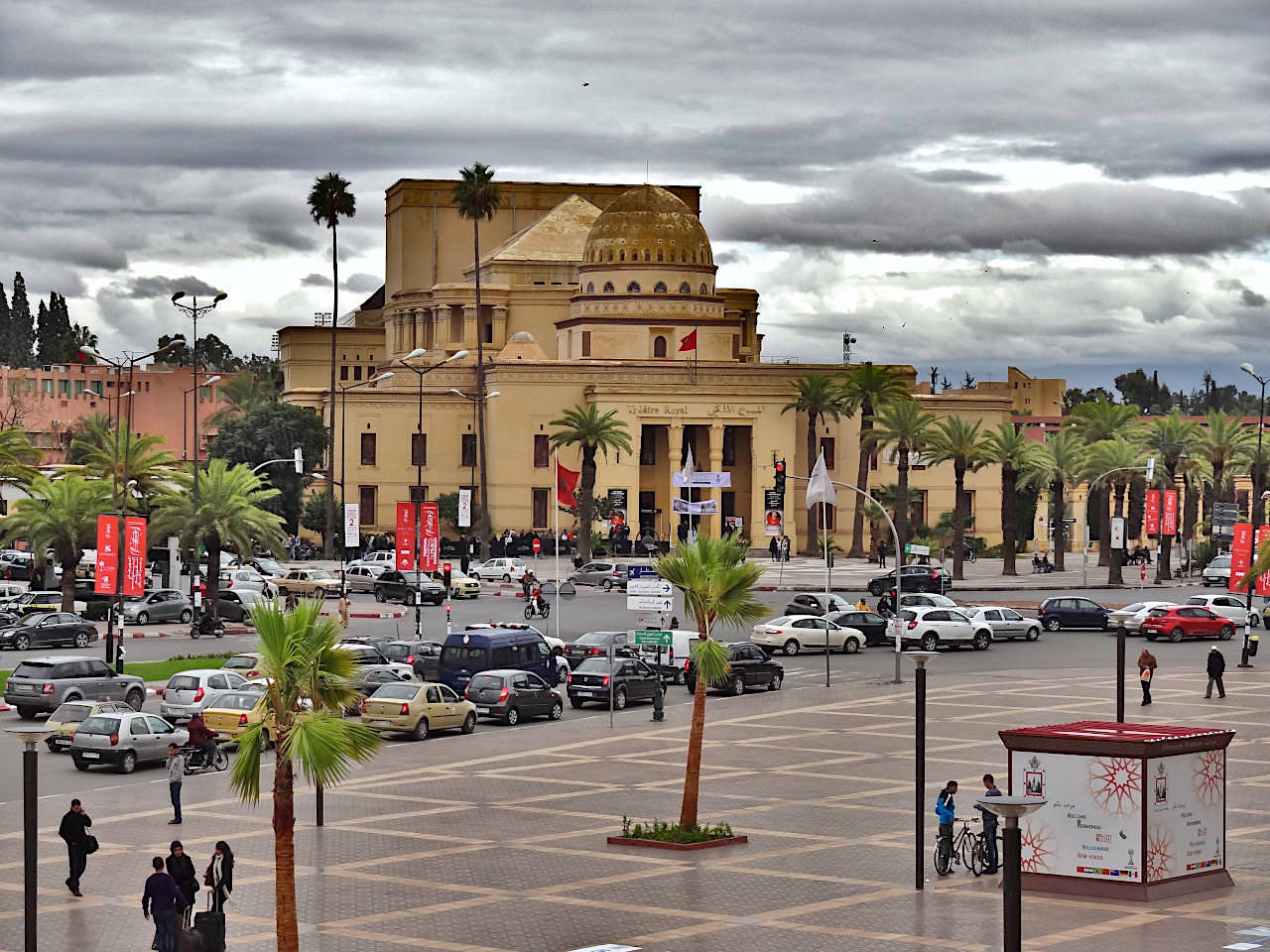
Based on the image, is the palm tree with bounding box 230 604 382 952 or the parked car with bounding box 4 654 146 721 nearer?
the palm tree with bounding box 230 604 382 952

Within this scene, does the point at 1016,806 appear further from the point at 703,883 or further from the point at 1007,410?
the point at 1007,410

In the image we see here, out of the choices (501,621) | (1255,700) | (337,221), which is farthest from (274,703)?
(337,221)

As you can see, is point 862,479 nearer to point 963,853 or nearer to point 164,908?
point 963,853

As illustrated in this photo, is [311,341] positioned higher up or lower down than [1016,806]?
higher up

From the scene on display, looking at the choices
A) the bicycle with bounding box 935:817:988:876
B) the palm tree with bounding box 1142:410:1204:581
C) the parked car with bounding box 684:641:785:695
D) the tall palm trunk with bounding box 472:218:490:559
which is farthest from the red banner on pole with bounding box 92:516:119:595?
the palm tree with bounding box 1142:410:1204:581

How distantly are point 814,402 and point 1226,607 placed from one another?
4139 centimetres

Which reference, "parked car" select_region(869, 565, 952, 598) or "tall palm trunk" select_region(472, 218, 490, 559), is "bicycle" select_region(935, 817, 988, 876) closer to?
"parked car" select_region(869, 565, 952, 598)

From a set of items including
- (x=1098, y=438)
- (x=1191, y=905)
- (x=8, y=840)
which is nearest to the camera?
(x=1191, y=905)

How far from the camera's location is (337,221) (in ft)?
346

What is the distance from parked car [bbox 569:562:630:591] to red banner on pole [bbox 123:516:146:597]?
2516 cm

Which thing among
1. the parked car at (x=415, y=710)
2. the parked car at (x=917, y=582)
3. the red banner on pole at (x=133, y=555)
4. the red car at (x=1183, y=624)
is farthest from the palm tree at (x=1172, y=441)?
the parked car at (x=415, y=710)

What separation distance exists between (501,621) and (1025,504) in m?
60.4

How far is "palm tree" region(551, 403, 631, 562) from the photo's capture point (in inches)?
3634

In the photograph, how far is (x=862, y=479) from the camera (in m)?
96.9
